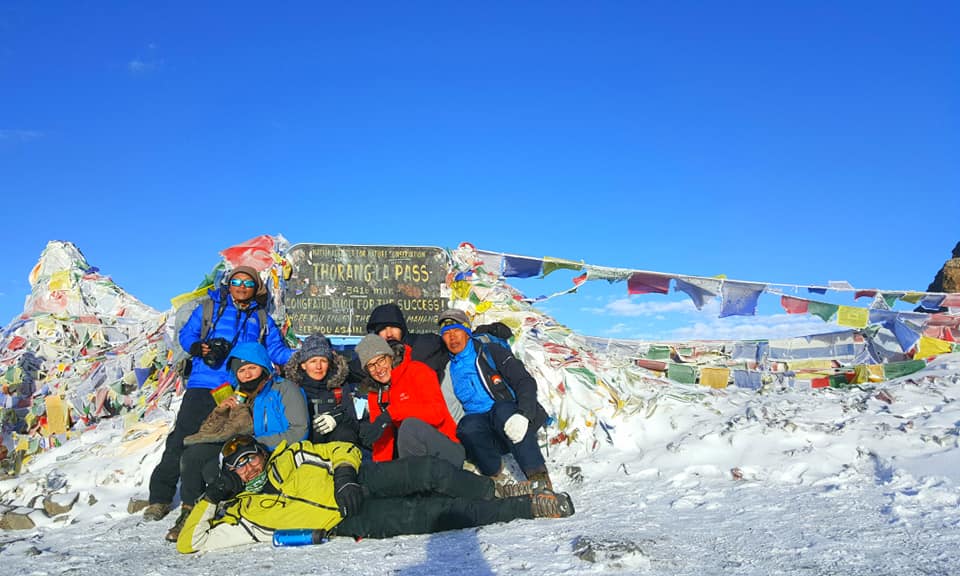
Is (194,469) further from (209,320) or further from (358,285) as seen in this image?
(358,285)

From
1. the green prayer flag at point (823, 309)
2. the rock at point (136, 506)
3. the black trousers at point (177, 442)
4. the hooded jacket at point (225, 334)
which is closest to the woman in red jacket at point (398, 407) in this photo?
the hooded jacket at point (225, 334)

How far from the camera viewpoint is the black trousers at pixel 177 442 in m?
4.81

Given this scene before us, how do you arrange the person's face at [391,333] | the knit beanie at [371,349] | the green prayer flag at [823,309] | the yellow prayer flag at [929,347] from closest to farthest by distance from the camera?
the knit beanie at [371,349] < the person's face at [391,333] < the green prayer flag at [823,309] < the yellow prayer flag at [929,347]

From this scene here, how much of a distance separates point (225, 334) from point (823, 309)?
7.84 meters

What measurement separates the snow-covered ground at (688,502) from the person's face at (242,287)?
5.12ft

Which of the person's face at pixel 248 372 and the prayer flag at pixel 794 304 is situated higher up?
the prayer flag at pixel 794 304

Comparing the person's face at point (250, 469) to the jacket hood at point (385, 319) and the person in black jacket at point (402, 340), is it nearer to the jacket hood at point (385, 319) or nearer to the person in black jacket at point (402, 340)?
the person in black jacket at point (402, 340)

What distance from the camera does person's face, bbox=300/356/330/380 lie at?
4.77 m

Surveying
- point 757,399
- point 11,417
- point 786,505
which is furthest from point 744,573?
point 11,417

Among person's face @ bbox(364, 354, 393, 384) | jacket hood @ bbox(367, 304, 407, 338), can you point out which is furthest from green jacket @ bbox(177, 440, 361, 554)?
jacket hood @ bbox(367, 304, 407, 338)

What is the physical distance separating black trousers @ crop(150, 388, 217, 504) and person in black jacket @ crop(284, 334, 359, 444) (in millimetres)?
763

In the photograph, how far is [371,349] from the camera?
4.62 m

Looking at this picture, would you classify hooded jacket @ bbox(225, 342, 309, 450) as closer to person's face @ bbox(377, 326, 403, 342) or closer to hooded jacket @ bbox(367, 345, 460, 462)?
hooded jacket @ bbox(367, 345, 460, 462)

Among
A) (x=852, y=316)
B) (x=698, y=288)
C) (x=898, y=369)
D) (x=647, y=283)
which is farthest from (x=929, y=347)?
(x=647, y=283)
